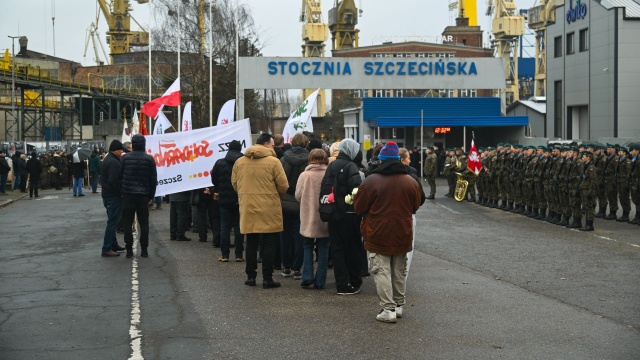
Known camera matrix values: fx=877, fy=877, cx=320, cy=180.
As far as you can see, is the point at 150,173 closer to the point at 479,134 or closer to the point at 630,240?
the point at 630,240

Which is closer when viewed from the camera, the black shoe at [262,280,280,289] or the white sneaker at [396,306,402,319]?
the white sneaker at [396,306,402,319]

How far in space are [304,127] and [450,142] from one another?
31.8 meters

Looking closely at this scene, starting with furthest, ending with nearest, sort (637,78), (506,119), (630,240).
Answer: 1. (506,119)
2. (637,78)
3. (630,240)

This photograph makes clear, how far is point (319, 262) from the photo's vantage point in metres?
10.8

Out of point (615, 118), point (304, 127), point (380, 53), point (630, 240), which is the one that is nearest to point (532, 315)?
point (630, 240)

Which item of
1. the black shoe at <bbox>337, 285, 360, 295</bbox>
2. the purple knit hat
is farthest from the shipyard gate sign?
the purple knit hat

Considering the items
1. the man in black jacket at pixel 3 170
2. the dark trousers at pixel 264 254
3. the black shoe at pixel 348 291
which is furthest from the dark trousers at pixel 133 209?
the man in black jacket at pixel 3 170

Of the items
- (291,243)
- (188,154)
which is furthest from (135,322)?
(188,154)

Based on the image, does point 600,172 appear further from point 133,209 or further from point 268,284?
point 268,284

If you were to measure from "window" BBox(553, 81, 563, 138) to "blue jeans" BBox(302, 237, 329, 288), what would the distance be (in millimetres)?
39080

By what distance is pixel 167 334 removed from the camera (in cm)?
819

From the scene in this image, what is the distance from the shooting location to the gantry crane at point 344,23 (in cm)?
9306

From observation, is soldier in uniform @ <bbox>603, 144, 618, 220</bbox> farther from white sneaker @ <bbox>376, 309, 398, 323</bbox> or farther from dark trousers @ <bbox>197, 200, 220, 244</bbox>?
white sneaker @ <bbox>376, 309, 398, 323</bbox>

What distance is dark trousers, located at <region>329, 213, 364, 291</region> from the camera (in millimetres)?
10359
